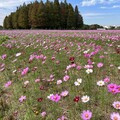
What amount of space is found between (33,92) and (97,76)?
1.08 metres

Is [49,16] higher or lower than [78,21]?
higher

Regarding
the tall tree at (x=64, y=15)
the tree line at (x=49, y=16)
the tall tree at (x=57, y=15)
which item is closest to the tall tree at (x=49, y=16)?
the tree line at (x=49, y=16)

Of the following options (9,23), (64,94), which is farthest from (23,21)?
(64,94)

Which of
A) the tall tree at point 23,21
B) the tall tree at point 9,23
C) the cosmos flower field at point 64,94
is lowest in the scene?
the tall tree at point 9,23

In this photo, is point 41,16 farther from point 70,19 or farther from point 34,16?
point 70,19

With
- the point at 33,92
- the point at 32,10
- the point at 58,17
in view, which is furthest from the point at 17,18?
the point at 33,92

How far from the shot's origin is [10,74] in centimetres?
559

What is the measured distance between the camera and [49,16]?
56.4 m

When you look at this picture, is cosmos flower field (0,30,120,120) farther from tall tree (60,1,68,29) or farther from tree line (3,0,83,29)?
tall tree (60,1,68,29)

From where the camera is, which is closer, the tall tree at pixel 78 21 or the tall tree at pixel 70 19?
the tall tree at pixel 70 19

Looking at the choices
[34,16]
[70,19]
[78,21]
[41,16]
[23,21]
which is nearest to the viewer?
[41,16]

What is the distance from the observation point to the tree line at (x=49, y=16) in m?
56.0

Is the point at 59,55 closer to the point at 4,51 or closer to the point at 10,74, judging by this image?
the point at 10,74

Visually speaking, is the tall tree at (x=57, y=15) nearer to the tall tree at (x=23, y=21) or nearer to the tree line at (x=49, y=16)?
the tree line at (x=49, y=16)
